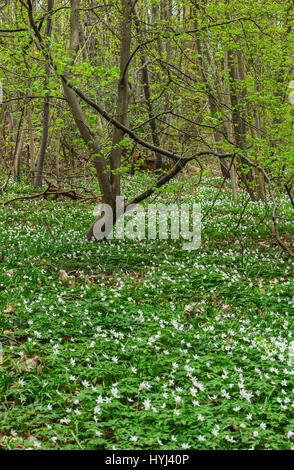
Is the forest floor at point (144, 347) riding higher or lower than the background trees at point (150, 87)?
lower

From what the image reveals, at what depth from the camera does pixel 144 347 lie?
17.2 ft

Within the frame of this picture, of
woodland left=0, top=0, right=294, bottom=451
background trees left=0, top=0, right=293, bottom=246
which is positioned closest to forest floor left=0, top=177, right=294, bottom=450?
woodland left=0, top=0, right=294, bottom=451

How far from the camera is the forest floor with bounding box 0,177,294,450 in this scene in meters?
3.73

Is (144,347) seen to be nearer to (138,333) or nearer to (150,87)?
(138,333)

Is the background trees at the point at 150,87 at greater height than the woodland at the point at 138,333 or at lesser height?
greater

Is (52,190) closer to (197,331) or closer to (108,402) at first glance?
(197,331)

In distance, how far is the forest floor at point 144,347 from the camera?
12.2 feet

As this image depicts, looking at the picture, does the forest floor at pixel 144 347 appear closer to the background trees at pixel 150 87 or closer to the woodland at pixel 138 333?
the woodland at pixel 138 333

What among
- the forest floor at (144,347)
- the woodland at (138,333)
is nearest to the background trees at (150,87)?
the woodland at (138,333)

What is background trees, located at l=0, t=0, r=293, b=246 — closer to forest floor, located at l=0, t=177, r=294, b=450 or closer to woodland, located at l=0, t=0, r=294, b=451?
woodland, located at l=0, t=0, r=294, b=451

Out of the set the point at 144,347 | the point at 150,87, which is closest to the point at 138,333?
the point at 144,347

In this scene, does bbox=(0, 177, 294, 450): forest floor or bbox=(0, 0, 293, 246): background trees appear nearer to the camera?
bbox=(0, 177, 294, 450): forest floor

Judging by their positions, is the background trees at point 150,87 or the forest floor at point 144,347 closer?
the forest floor at point 144,347
